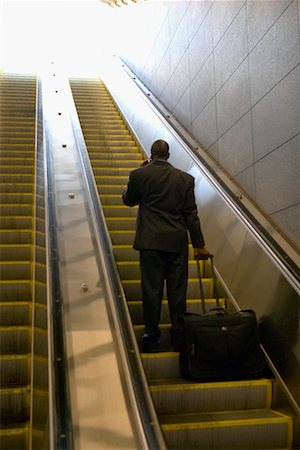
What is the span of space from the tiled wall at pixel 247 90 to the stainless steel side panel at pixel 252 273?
0.29 m

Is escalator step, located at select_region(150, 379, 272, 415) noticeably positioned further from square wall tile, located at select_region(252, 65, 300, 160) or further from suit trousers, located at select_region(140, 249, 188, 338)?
square wall tile, located at select_region(252, 65, 300, 160)

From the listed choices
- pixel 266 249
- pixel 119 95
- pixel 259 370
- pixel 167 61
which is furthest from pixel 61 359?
pixel 119 95

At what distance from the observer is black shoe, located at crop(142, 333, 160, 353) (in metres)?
3.54

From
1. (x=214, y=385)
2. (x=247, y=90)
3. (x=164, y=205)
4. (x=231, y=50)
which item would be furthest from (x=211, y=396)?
(x=231, y=50)

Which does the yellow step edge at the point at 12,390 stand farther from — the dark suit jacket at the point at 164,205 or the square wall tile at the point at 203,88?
the square wall tile at the point at 203,88

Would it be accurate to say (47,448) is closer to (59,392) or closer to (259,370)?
(59,392)

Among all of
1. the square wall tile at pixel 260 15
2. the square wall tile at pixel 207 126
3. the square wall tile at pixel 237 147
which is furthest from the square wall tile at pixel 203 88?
the square wall tile at pixel 260 15

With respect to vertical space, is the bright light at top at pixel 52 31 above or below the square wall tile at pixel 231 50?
above

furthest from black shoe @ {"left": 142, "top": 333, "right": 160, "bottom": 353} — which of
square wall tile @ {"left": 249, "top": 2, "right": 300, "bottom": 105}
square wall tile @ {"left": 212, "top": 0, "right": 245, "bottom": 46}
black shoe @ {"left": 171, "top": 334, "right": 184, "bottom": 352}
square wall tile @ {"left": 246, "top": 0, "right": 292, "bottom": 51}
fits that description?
square wall tile @ {"left": 212, "top": 0, "right": 245, "bottom": 46}

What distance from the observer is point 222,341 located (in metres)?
3.21

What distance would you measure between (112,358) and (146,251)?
0.88 m

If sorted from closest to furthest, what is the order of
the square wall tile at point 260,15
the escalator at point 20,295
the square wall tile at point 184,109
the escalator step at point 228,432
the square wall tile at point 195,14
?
1. the escalator at point 20,295
2. the escalator step at point 228,432
3. the square wall tile at point 260,15
4. the square wall tile at point 195,14
5. the square wall tile at point 184,109

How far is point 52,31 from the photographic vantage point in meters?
20.8

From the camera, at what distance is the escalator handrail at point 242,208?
3371 mm
